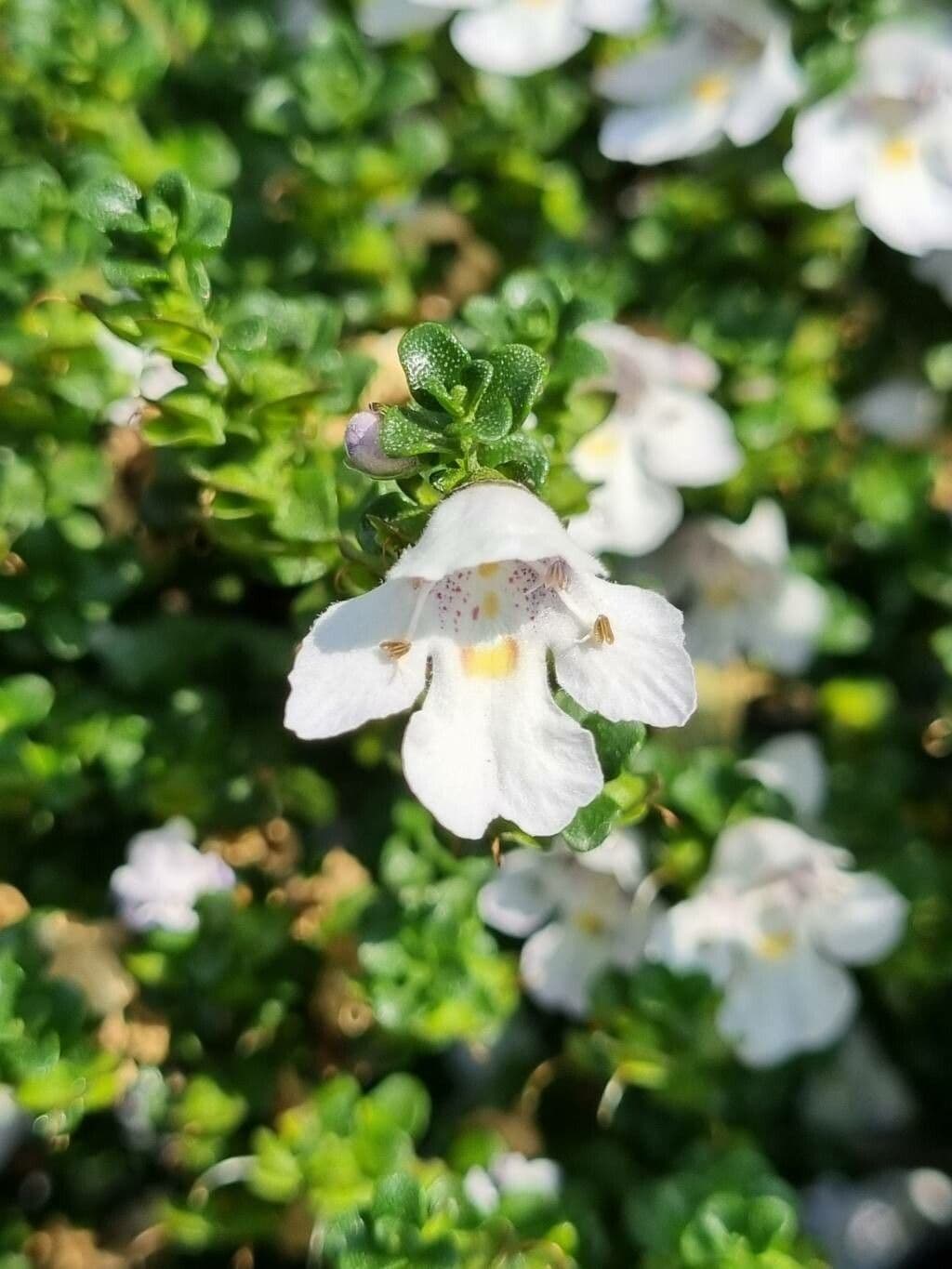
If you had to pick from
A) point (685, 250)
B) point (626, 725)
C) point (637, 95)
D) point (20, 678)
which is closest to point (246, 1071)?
point (20, 678)

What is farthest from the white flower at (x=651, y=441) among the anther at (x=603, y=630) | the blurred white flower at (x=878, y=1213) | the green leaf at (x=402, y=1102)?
the blurred white flower at (x=878, y=1213)

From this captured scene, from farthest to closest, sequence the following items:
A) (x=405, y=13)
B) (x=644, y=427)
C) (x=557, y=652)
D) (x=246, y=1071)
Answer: (x=405, y=13)
(x=644, y=427)
(x=246, y=1071)
(x=557, y=652)

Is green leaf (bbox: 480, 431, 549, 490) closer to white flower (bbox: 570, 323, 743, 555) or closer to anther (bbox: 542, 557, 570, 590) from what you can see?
anther (bbox: 542, 557, 570, 590)

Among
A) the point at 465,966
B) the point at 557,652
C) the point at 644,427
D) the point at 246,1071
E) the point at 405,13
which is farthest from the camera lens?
the point at 405,13

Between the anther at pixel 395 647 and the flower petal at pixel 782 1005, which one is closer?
the anther at pixel 395 647

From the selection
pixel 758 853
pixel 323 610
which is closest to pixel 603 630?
pixel 323 610

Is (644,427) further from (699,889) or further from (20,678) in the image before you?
(20,678)

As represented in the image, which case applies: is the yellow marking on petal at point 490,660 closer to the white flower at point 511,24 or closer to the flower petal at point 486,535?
the flower petal at point 486,535
